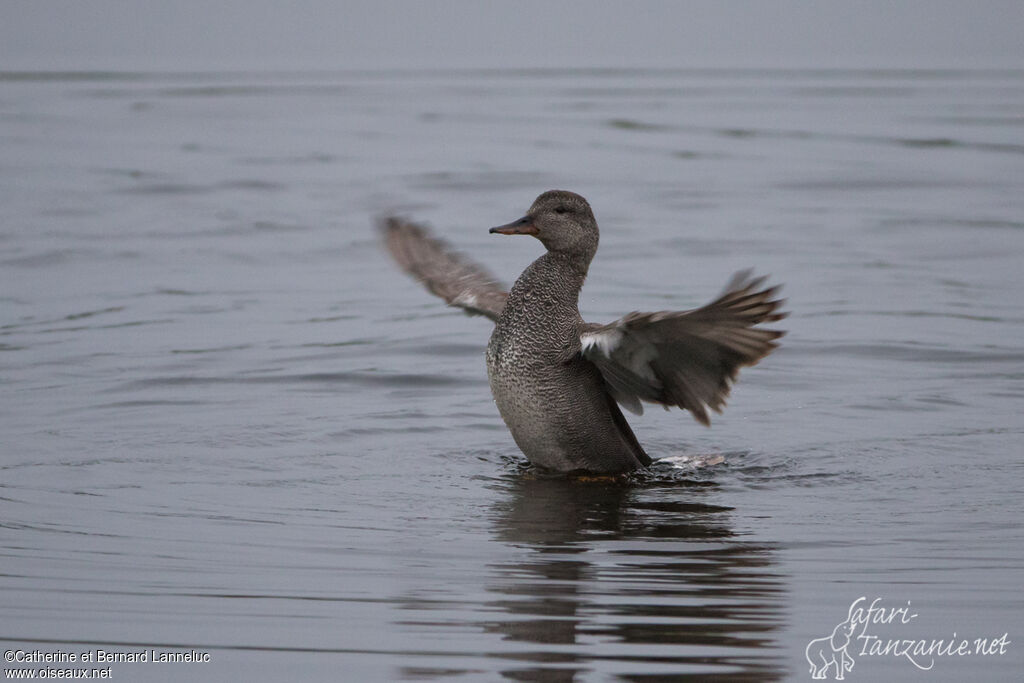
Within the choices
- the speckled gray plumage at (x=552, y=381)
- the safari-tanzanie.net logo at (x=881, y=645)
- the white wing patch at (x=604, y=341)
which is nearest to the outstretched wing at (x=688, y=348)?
the white wing patch at (x=604, y=341)

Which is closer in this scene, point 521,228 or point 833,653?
point 833,653

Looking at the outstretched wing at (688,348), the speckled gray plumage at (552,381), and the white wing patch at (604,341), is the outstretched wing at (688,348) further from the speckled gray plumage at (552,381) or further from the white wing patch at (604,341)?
the speckled gray plumage at (552,381)

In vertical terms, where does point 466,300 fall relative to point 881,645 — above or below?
above

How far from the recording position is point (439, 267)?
8555 mm

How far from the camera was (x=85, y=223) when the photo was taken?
1459 centimetres

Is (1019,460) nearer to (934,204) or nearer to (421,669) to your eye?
(421,669)

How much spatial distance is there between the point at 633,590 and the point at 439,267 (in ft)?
10.7

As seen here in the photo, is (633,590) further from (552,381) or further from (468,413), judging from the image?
(468,413)

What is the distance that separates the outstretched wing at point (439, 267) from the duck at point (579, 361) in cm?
11

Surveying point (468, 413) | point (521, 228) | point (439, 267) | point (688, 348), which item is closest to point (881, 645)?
point (688, 348)

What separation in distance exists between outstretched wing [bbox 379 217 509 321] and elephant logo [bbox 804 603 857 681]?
10.9 feet

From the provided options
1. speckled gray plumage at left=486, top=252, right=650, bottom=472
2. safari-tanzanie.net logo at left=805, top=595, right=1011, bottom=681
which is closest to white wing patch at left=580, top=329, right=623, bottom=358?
speckled gray plumage at left=486, top=252, right=650, bottom=472

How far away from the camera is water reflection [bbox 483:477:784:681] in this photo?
4941 mm

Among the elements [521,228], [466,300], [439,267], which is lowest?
[466,300]
